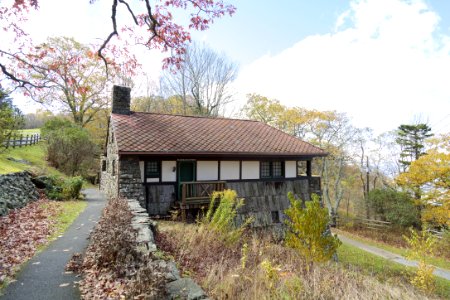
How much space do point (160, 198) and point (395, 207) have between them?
21025 millimetres

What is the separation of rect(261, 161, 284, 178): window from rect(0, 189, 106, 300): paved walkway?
927 cm

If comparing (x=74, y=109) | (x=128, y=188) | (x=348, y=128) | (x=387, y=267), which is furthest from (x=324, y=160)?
(x=74, y=109)

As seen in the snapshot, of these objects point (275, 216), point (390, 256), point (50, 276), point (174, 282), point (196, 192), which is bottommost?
point (390, 256)

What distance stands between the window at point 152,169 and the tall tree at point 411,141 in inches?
979

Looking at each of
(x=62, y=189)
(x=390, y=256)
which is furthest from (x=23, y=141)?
(x=390, y=256)

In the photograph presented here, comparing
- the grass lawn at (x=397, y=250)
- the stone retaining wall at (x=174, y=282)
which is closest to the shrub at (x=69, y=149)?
the stone retaining wall at (x=174, y=282)

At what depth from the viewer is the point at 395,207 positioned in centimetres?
2400

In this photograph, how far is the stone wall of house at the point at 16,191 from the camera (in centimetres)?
940

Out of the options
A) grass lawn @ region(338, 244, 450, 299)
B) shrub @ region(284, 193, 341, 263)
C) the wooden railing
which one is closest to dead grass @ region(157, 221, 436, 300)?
shrub @ region(284, 193, 341, 263)

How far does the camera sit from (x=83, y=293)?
4.27 meters

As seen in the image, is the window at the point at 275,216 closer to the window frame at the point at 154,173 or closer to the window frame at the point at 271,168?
the window frame at the point at 271,168

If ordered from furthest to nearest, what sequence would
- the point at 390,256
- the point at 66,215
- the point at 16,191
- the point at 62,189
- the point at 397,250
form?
the point at 397,250, the point at 390,256, the point at 62,189, the point at 16,191, the point at 66,215

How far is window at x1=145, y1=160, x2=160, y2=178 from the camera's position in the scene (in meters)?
12.1

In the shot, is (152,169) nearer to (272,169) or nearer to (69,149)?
(272,169)
